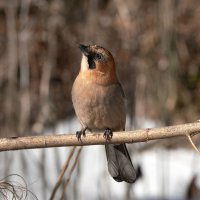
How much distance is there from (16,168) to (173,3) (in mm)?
2026

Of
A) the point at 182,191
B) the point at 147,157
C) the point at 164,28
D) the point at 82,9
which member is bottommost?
the point at 182,191

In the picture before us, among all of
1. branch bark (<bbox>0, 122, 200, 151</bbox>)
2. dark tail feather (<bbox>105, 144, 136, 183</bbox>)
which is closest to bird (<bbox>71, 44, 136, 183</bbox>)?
dark tail feather (<bbox>105, 144, 136, 183</bbox>)

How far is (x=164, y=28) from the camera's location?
467 cm

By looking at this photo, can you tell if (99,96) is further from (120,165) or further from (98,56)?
(120,165)

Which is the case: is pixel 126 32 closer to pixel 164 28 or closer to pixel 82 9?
pixel 82 9

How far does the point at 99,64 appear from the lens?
10.9 feet

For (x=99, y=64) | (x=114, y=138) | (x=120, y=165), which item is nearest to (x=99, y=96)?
(x=99, y=64)

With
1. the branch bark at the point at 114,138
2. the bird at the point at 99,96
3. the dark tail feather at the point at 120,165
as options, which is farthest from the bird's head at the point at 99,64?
the branch bark at the point at 114,138

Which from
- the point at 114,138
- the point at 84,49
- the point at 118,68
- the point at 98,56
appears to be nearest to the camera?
the point at 114,138

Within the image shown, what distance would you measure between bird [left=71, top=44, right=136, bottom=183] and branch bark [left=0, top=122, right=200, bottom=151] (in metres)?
0.89

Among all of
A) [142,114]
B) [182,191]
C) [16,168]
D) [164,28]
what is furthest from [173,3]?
[16,168]

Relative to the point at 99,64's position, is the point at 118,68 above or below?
above

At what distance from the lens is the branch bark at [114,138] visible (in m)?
2.21

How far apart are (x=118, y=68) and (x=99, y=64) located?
246 centimetres
